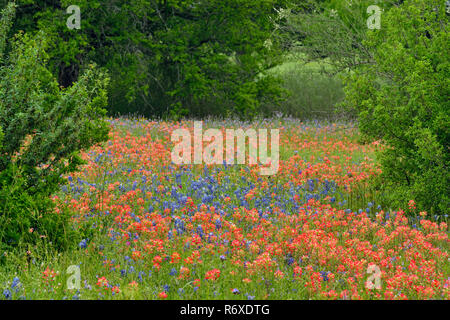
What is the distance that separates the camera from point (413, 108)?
6785 mm

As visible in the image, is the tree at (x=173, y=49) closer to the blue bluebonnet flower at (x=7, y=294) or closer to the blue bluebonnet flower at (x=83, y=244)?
the blue bluebonnet flower at (x=83, y=244)

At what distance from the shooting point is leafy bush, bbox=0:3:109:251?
16.3ft

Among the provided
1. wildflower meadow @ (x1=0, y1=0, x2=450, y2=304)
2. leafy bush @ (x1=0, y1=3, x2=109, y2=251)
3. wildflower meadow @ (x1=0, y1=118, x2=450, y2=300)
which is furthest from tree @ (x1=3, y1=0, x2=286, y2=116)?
leafy bush @ (x1=0, y1=3, x2=109, y2=251)

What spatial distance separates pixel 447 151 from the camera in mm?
6984

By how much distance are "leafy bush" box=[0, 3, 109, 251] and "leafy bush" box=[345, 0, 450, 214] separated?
3.72 m

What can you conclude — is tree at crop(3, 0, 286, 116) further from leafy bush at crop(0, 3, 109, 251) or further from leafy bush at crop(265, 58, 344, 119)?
leafy bush at crop(0, 3, 109, 251)

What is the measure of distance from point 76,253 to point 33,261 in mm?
410

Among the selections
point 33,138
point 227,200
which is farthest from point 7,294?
point 227,200

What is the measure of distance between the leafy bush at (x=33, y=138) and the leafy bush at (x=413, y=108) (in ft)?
12.2

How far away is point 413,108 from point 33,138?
4.50 metres

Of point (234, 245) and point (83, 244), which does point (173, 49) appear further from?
point (234, 245)

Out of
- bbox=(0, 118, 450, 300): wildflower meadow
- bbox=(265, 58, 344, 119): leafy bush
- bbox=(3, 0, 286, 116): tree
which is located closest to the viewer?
bbox=(0, 118, 450, 300): wildflower meadow

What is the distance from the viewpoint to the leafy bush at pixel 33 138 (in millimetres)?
4977

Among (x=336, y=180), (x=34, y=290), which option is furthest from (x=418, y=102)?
(x=34, y=290)
